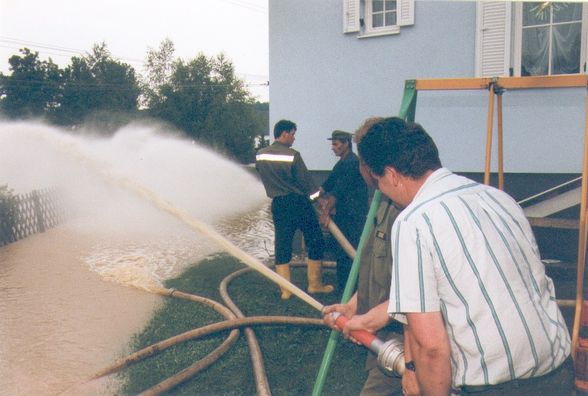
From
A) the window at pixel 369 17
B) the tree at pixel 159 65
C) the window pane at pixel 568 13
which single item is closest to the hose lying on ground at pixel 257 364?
the window at pixel 369 17

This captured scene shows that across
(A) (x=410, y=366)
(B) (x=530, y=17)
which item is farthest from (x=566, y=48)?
(A) (x=410, y=366)

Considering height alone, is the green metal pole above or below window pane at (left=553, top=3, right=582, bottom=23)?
below

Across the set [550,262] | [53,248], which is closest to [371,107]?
[550,262]

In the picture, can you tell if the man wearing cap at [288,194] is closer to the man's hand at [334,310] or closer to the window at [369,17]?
the window at [369,17]

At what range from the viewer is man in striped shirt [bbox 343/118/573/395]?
1.77 meters

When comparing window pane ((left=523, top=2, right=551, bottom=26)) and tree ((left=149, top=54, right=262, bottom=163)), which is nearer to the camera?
window pane ((left=523, top=2, right=551, bottom=26))

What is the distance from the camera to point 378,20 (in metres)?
9.03

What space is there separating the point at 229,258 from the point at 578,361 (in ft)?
22.9

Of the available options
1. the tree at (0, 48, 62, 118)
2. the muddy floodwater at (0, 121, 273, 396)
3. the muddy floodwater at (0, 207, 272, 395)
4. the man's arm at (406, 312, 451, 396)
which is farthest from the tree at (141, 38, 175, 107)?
the man's arm at (406, 312, 451, 396)

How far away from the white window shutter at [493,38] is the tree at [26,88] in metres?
41.3

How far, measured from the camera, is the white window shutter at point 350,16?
8.91 meters

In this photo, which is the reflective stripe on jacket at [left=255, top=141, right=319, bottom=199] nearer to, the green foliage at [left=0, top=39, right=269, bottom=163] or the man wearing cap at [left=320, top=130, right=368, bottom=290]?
the man wearing cap at [left=320, top=130, right=368, bottom=290]

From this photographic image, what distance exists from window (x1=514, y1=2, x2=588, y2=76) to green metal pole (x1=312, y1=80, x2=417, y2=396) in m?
4.33

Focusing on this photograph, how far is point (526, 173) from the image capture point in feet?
25.4
